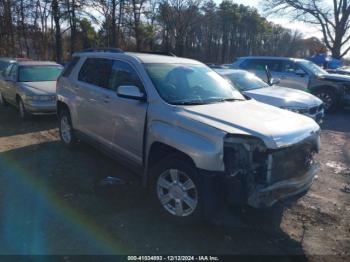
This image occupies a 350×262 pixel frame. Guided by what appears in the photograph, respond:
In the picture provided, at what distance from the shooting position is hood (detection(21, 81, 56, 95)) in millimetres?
8816

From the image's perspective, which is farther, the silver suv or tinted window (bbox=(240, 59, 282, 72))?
tinted window (bbox=(240, 59, 282, 72))

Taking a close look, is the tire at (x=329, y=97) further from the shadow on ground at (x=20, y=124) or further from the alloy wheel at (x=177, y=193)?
the alloy wheel at (x=177, y=193)

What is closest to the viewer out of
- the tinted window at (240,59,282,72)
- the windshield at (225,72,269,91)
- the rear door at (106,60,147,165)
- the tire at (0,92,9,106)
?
the rear door at (106,60,147,165)

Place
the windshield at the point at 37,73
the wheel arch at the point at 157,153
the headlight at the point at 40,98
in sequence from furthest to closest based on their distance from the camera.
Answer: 1. the windshield at the point at 37,73
2. the headlight at the point at 40,98
3. the wheel arch at the point at 157,153

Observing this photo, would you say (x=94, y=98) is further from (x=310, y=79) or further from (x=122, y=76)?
(x=310, y=79)

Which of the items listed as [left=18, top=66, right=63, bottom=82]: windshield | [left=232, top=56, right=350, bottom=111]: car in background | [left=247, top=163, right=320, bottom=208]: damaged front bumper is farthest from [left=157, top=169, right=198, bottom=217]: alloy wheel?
[left=232, top=56, right=350, bottom=111]: car in background

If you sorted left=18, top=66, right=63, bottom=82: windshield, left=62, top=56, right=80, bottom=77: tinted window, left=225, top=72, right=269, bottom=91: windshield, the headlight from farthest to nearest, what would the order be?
left=18, top=66, right=63, bottom=82: windshield
left=225, top=72, right=269, bottom=91: windshield
the headlight
left=62, top=56, right=80, bottom=77: tinted window

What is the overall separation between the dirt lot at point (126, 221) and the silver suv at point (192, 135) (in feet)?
1.29

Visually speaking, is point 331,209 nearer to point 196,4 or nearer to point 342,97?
point 342,97

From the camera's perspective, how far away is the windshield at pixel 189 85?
4.25m

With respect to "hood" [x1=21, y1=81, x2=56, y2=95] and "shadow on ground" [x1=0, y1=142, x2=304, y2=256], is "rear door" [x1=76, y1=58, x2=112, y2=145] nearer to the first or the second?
"shadow on ground" [x1=0, y1=142, x2=304, y2=256]

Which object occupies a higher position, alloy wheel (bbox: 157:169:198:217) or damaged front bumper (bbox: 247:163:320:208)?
damaged front bumper (bbox: 247:163:320:208)

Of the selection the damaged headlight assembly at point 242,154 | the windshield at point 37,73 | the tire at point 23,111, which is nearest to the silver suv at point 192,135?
the damaged headlight assembly at point 242,154

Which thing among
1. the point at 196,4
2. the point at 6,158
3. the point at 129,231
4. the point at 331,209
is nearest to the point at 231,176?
the point at 129,231
